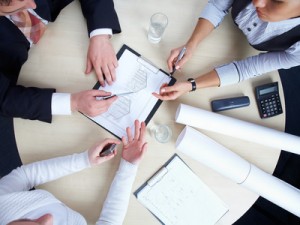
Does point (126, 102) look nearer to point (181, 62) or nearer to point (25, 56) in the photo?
point (181, 62)

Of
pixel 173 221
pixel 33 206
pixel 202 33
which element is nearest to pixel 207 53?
pixel 202 33

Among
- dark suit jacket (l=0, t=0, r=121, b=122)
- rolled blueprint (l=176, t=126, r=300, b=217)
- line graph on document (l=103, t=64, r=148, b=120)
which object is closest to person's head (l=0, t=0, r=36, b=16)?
dark suit jacket (l=0, t=0, r=121, b=122)

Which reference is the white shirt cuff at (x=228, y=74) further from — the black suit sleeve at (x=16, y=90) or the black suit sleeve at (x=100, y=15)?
the black suit sleeve at (x=16, y=90)

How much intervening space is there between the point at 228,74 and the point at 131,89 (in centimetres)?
33

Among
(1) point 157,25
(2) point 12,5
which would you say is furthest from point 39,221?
(1) point 157,25

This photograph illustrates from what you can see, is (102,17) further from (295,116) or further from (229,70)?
(295,116)

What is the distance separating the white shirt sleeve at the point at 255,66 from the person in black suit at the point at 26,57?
378mm

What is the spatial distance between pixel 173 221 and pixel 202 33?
24.7 inches

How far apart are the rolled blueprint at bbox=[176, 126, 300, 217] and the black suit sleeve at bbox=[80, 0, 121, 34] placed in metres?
0.45

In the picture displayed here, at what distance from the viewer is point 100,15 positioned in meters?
1.01

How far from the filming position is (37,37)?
39.5 inches

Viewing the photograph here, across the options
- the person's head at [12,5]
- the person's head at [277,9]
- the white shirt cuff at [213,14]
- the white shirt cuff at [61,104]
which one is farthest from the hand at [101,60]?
the person's head at [277,9]

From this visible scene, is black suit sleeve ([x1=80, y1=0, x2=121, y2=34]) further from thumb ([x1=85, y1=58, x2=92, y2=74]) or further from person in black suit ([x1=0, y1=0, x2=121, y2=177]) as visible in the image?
thumb ([x1=85, y1=58, x2=92, y2=74])

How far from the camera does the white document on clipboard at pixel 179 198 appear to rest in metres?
0.93
